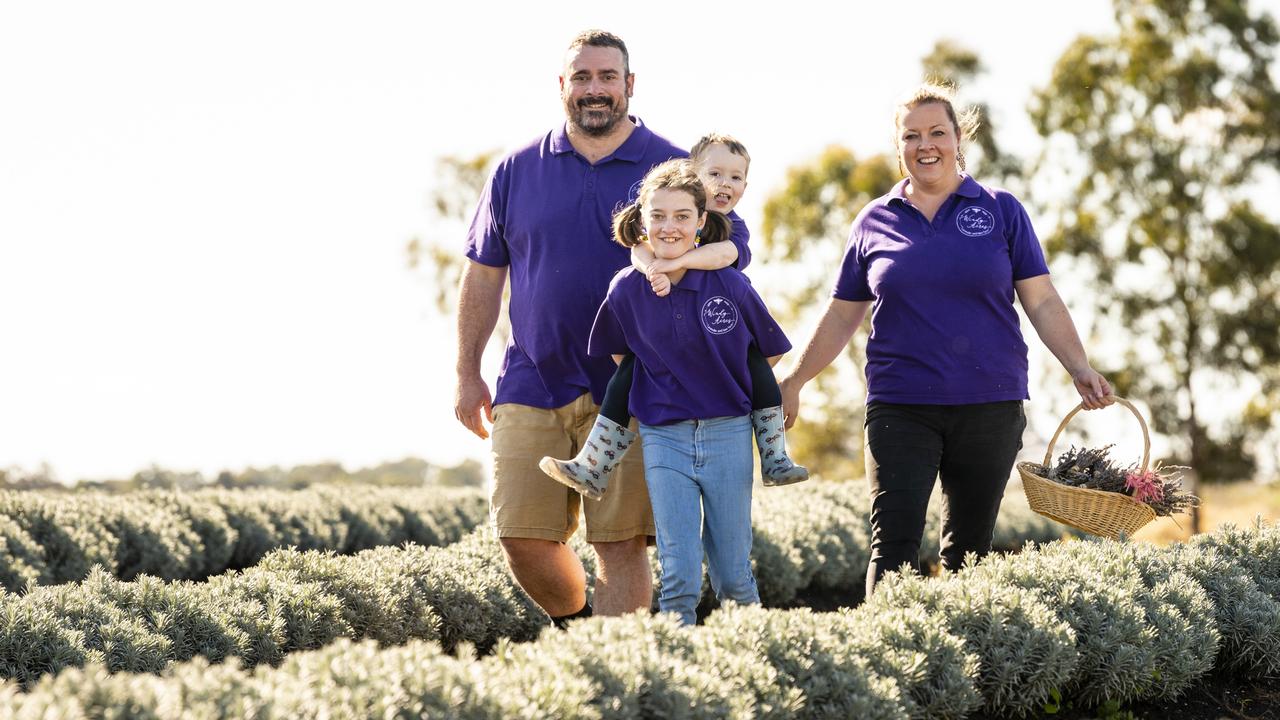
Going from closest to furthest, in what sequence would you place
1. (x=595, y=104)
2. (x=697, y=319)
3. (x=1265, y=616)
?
(x=697, y=319)
(x=595, y=104)
(x=1265, y=616)

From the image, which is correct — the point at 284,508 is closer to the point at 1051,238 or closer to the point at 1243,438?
the point at 1051,238

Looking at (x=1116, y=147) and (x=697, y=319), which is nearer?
(x=697, y=319)

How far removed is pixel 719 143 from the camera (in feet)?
16.9

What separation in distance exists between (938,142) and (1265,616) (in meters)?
2.47

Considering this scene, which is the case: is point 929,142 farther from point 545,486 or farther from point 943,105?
point 545,486

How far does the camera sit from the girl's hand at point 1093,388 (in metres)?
5.17

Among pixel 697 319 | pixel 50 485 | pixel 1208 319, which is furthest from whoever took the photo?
pixel 1208 319

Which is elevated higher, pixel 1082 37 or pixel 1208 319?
pixel 1082 37

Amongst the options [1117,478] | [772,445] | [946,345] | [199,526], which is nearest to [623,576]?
[772,445]

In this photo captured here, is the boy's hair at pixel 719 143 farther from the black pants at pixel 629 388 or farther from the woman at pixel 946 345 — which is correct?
the black pants at pixel 629 388

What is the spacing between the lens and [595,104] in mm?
5051

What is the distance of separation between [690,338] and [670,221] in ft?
1.41

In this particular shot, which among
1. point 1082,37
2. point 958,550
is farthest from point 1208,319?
point 958,550

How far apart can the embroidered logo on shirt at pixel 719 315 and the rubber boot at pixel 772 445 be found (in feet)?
1.11
